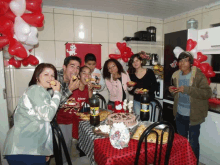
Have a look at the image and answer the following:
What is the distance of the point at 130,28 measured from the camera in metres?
3.59

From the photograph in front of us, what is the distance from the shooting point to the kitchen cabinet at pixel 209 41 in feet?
8.02

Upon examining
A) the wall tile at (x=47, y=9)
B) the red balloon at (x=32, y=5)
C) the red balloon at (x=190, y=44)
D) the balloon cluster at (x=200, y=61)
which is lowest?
the balloon cluster at (x=200, y=61)

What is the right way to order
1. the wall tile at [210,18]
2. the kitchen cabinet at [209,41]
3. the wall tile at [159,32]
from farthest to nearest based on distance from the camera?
the wall tile at [159,32] → the wall tile at [210,18] → the kitchen cabinet at [209,41]

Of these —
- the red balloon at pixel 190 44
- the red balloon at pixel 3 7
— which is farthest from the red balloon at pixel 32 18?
the red balloon at pixel 190 44

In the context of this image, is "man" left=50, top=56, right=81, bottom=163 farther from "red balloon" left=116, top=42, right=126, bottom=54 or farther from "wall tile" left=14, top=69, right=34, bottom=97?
"red balloon" left=116, top=42, right=126, bottom=54

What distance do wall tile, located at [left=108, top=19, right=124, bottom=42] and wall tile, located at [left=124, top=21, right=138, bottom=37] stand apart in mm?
120

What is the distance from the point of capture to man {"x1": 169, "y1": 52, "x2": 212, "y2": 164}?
6.45 feet

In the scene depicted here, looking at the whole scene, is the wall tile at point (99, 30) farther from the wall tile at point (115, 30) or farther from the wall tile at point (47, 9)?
the wall tile at point (47, 9)

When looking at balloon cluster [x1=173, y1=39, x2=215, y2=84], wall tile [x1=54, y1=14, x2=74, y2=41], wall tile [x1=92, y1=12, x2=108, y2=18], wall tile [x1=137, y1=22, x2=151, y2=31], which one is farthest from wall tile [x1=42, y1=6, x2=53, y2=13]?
balloon cluster [x1=173, y1=39, x2=215, y2=84]

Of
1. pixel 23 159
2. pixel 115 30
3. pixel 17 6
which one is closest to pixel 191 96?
pixel 23 159

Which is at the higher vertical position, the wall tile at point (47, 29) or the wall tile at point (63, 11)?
the wall tile at point (63, 11)

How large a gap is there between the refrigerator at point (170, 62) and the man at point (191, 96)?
733 millimetres

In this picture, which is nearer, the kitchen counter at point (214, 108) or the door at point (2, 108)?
the door at point (2, 108)

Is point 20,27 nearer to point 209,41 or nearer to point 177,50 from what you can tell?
point 177,50
